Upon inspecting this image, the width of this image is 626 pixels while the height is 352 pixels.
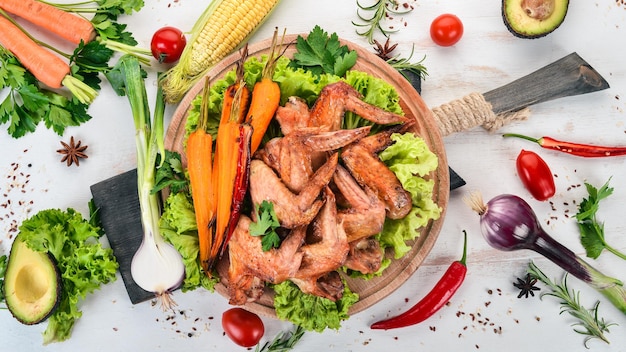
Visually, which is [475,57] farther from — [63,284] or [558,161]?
[63,284]

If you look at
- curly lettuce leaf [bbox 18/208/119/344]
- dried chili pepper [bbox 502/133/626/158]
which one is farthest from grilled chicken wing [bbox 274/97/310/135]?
dried chili pepper [bbox 502/133/626/158]

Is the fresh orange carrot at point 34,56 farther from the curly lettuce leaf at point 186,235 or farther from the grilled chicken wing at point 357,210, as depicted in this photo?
the grilled chicken wing at point 357,210

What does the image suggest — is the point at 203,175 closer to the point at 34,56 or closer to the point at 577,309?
the point at 34,56

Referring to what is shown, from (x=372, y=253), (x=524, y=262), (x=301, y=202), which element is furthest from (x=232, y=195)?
(x=524, y=262)

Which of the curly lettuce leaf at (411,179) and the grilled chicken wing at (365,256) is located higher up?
the curly lettuce leaf at (411,179)

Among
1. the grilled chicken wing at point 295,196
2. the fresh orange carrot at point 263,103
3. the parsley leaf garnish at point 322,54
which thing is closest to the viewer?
the grilled chicken wing at point 295,196

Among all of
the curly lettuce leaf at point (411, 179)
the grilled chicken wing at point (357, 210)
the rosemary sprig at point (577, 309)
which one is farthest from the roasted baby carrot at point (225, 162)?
the rosemary sprig at point (577, 309)
